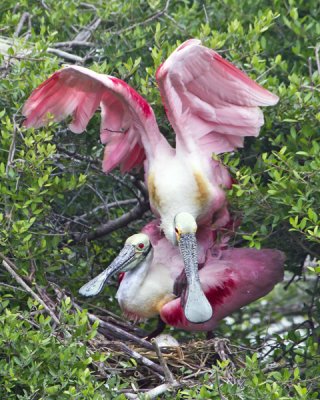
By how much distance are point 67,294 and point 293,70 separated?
185 centimetres

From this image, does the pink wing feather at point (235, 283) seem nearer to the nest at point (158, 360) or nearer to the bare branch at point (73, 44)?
the nest at point (158, 360)

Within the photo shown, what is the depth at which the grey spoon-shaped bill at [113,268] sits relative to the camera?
8.23 m

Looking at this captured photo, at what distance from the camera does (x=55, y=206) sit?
8484mm

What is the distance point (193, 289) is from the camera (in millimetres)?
8078

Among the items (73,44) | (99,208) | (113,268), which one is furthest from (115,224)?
(73,44)

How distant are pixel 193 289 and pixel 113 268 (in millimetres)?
552

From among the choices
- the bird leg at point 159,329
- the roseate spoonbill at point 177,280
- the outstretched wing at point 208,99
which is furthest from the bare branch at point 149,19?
the bird leg at point 159,329

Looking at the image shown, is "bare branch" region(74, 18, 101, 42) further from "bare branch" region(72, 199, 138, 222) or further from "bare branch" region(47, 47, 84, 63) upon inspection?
"bare branch" region(72, 199, 138, 222)

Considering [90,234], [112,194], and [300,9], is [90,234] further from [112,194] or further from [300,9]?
[300,9]

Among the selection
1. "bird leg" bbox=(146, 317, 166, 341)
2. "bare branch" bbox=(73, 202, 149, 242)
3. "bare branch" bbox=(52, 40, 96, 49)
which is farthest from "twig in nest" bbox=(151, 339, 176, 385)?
"bare branch" bbox=(52, 40, 96, 49)

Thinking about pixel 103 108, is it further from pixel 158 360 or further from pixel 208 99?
pixel 158 360

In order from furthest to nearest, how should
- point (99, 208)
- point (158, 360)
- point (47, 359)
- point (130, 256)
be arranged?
point (99, 208), point (130, 256), point (158, 360), point (47, 359)

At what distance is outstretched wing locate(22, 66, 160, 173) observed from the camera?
816 cm

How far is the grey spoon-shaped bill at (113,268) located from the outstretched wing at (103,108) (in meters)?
0.49
